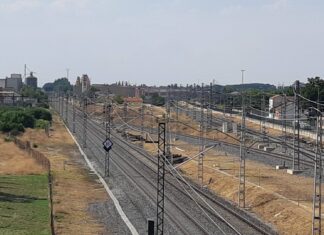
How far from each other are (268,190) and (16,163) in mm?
24842

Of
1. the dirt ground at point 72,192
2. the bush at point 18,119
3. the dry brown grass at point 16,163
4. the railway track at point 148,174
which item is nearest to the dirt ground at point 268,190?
the railway track at point 148,174

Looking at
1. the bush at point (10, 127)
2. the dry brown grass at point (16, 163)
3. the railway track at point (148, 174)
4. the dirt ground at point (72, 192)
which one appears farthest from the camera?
the bush at point (10, 127)

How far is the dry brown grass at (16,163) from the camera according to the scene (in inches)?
1934

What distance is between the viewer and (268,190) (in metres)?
38.4

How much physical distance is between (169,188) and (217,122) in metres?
60.8

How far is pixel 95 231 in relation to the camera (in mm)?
29016

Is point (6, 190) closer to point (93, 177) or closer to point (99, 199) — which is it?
point (99, 199)

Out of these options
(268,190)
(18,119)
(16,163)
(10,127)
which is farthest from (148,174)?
(18,119)

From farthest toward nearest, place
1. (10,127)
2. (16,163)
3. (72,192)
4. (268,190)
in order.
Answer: (10,127), (16,163), (72,192), (268,190)

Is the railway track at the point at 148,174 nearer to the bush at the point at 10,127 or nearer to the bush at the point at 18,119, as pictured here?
the bush at the point at 18,119

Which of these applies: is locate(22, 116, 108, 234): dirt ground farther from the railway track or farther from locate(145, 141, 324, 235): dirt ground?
locate(145, 141, 324, 235): dirt ground

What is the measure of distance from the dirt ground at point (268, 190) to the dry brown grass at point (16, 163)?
12688 millimetres

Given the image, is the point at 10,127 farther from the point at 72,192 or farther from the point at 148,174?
the point at 72,192

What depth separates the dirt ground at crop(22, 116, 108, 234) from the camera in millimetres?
30080
